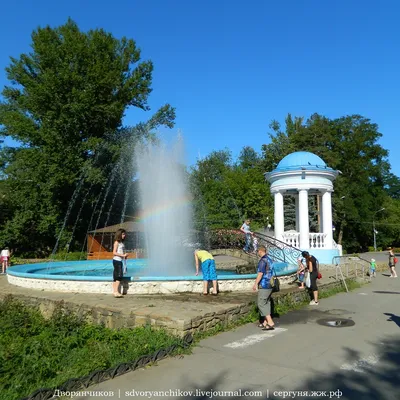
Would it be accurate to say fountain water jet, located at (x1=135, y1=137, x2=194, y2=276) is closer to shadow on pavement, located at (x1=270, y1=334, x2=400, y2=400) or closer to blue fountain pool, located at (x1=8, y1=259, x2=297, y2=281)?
blue fountain pool, located at (x1=8, y1=259, x2=297, y2=281)

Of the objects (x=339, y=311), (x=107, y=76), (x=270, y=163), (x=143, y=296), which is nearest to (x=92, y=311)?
(x=143, y=296)

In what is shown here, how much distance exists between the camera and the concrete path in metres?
4.37

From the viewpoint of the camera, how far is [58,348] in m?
5.85

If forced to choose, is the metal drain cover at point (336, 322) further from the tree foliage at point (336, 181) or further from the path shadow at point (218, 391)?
the tree foliage at point (336, 181)

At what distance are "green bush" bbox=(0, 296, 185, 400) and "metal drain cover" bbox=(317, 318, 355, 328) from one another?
11.0 feet

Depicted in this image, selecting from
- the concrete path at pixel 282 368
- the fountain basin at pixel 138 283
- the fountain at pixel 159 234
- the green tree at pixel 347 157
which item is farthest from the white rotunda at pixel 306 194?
the green tree at pixel 347 157

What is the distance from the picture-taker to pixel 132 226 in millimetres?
28375

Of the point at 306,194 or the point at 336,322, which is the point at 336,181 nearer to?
the point at 306,194

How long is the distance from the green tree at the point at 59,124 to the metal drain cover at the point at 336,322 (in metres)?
23.4

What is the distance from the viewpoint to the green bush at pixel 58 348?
15.5ft

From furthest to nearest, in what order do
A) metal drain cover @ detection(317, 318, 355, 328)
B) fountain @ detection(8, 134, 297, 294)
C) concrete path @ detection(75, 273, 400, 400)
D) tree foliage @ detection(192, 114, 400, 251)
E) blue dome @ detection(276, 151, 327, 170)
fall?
tree foliage @ detection(192, 114, 400, 251) < blue dome @ detection(276, 151, 327, 170) < fountain @ detection(8, 134, 297, 294) < metal drain cover @ detection(317, 318, 355, 328) < concrete path @ detection(75, 273, 400, 400)

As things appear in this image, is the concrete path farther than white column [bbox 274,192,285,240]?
No

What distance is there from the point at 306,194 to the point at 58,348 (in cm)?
1557

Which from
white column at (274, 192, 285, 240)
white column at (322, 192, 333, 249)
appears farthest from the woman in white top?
white column at (322, 192, 333, 249)
